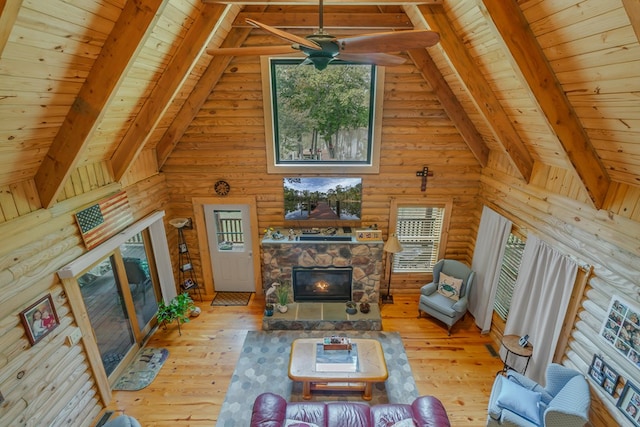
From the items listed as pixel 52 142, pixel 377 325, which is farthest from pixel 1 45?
pixel 377 325

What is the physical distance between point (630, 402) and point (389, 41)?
12.7ft

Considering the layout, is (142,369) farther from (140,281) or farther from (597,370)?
(597,370)

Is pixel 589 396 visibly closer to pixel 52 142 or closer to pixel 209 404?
pixel 209 404

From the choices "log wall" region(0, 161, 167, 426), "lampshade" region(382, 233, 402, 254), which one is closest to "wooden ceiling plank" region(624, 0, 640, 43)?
"lampshade" region(382, 233, 402, 254)

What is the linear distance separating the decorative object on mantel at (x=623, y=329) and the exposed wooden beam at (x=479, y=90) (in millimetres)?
1969

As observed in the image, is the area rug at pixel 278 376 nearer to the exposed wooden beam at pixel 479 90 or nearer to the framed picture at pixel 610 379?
the framed picture at pixel 610 379

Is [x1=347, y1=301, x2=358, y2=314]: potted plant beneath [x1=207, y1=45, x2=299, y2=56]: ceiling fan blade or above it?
beneath

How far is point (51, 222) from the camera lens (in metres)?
3.45

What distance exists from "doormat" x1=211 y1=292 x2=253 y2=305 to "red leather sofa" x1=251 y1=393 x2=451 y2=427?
3.07 metres

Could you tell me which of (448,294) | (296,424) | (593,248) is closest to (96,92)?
(296,424)

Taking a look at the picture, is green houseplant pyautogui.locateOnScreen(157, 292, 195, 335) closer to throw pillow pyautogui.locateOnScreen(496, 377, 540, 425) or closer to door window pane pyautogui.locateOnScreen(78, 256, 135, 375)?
door window pane pyautogui.locateOnScreen(78, 256, 135, 375)

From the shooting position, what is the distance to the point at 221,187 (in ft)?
19.5

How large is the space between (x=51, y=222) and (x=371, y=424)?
4.00 meters

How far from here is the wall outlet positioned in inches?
142
